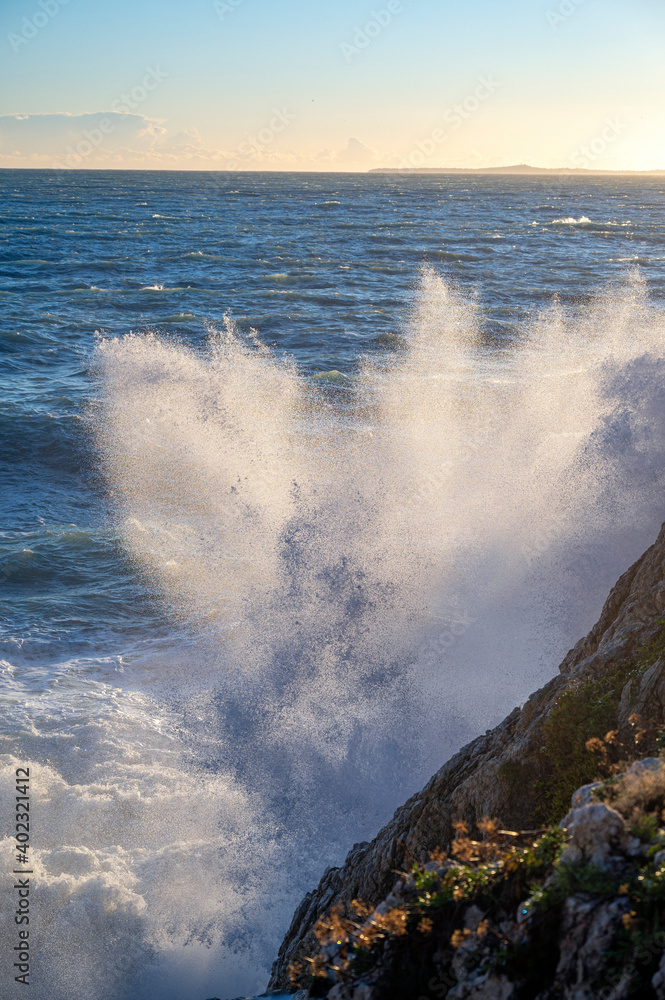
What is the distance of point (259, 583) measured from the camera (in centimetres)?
1350

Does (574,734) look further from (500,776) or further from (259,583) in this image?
(259,583)

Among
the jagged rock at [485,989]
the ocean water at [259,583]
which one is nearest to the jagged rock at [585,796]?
the jagged rock at [485,989]

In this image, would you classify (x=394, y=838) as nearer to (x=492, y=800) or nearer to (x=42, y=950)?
(x=492, y=800)

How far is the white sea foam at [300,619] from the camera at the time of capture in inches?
314

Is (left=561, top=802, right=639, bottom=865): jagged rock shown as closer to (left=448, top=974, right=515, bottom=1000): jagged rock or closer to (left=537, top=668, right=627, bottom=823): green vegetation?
(left=448, top=974, right=515, bottom=1000): jagged rock

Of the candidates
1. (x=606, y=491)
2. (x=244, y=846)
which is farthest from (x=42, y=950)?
(x=606, y=491)

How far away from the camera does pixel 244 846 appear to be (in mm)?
8500

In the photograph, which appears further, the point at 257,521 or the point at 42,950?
the point at 257,521

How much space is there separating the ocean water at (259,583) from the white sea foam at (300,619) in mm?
44

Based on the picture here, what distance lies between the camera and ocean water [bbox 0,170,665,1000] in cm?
812

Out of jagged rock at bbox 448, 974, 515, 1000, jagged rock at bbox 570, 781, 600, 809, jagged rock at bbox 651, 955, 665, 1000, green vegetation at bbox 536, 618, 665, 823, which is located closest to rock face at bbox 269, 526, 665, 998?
green vegetation at bbox 536, 618, 665, 823

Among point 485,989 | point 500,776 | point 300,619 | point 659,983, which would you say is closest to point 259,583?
point 300,619

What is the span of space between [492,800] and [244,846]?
161 inches

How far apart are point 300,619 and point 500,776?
6.91 metres
